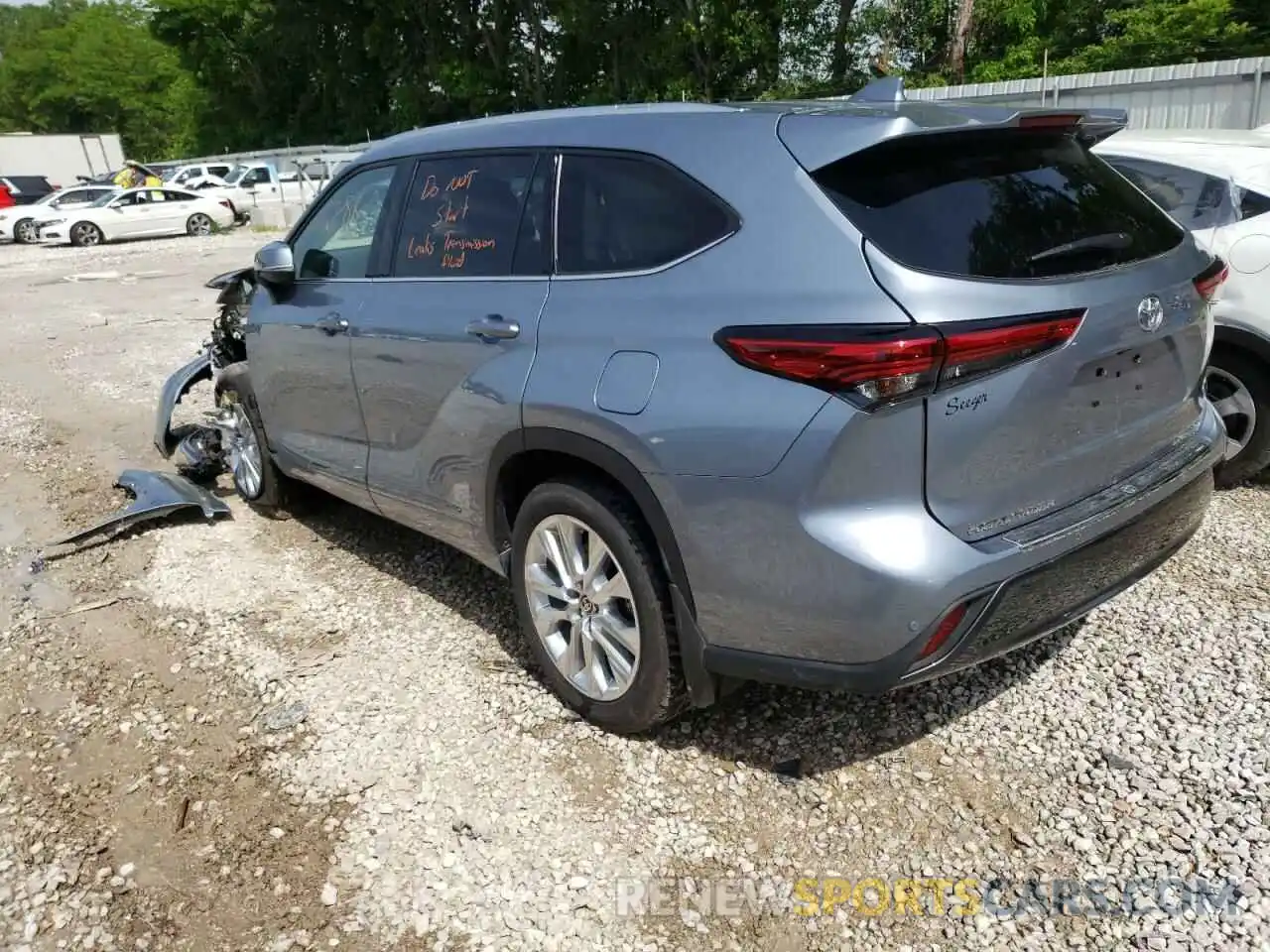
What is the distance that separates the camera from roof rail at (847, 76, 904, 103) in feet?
9.61

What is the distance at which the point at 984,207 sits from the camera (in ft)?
8.34

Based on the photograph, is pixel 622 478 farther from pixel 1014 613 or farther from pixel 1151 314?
pixel 1151 314

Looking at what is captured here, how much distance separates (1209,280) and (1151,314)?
0.50 meters

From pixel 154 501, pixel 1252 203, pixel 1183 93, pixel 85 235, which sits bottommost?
pixel 85 235

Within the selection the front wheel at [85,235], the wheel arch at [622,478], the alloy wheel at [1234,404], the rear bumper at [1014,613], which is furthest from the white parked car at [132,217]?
the rear bumper at [1014,613]

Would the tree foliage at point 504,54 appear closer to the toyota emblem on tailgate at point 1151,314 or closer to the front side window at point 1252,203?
the front side window at point 1252,203

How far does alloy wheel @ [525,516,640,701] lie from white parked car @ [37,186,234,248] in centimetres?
2627

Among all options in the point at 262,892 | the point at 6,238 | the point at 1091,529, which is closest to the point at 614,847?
the point at 262,892

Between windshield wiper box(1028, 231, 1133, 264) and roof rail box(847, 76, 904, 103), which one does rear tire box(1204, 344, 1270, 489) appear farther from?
roof rail box(847, 76, 904, 103)

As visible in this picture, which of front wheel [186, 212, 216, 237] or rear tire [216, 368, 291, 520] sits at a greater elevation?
rear tire [216, 368, 291, 520]

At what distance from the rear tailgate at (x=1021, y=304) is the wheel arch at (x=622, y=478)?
73 cm

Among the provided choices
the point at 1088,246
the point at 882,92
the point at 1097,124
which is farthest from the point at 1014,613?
the point at 882,92

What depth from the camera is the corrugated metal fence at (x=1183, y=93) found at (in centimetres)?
1294

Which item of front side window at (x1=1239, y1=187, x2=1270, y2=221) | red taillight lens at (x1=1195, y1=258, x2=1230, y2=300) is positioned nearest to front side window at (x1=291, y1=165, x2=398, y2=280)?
red taillight lens at (x1=1195, y1=258, x2=1230, y2=300)
